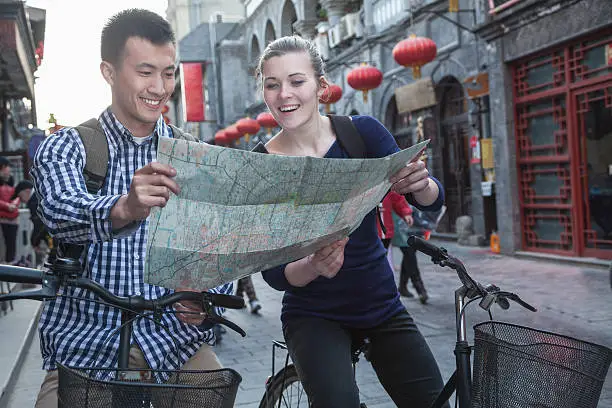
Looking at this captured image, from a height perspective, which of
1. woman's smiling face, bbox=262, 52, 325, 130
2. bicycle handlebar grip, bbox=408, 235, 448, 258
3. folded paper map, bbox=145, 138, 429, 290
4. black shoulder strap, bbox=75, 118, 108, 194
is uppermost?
woman's smiling face, bbox=262, 52, 325, 130

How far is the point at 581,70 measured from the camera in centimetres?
1210

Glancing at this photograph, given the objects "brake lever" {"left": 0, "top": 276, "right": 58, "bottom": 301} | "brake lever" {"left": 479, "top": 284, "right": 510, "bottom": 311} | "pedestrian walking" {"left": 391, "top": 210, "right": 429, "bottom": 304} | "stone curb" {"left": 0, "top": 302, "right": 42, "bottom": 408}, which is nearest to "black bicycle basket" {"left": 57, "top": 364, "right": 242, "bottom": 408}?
"brake lever" {"left": 0, "top": 276, "right": 58, "bottom": 301}

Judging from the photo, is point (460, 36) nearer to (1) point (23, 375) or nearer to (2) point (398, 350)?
(1) point (23, 375)

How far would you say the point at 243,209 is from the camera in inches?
69.4

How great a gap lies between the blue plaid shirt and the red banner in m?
43.4

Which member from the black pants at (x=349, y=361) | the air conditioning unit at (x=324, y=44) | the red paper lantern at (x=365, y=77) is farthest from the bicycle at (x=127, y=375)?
the air conditioning unit at (x=324, y=44)

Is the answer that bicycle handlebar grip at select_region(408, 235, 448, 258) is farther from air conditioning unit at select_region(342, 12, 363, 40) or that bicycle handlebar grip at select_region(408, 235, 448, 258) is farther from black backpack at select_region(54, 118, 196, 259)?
air conditioning unit at select_region(342, 12, 363, 40)

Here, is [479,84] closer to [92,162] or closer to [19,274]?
[92,162]

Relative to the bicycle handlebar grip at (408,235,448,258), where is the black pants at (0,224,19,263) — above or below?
below

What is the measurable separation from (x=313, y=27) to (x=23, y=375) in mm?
22456

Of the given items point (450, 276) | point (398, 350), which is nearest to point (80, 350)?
point (398, 350)

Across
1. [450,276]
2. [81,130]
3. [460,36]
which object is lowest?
[450,276]

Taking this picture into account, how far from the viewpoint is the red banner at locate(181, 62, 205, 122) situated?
45.3m

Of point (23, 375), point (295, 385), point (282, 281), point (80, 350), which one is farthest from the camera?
point (23, 375)
